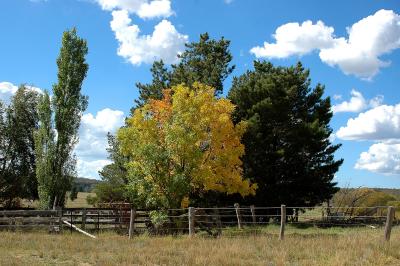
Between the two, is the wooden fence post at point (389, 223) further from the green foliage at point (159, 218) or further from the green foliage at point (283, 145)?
the green foliage at point (283, 145)

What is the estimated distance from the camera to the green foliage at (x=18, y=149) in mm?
42031

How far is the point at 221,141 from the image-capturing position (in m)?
29.6

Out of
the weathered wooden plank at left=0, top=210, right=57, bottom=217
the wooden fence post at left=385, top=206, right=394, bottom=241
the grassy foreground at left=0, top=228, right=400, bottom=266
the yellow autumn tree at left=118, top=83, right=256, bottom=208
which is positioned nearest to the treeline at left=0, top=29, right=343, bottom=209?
the yellow autumn tree at left=118, top=83, right=256, bottom=208

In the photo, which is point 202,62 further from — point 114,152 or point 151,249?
point 151,249

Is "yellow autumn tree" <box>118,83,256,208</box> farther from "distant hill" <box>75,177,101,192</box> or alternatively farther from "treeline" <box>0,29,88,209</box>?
"distant hill" <box>75,177,101,192</box>

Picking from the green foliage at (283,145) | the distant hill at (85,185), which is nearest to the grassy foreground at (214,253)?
the green foliage at (283,145)

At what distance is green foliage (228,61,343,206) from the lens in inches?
1446

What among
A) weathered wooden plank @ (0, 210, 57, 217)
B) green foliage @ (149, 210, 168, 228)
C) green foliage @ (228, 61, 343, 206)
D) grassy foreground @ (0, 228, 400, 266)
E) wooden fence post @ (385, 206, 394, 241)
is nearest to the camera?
grassy foreground @ (0, 228, 400, 266)

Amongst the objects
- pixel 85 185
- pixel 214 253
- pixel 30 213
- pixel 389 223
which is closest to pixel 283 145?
pixel 30 213

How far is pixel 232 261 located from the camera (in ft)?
44.5

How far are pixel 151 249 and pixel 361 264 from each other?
267 inches

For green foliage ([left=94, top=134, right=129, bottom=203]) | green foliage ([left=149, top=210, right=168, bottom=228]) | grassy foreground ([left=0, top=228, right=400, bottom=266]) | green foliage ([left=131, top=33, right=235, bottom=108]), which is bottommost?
grassy foreground ([left=0, top=228, right=400, bottom=266])

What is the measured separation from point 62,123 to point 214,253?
71.1 feet

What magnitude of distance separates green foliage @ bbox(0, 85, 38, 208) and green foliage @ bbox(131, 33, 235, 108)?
10.6 metres
